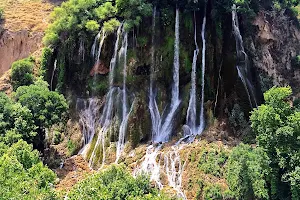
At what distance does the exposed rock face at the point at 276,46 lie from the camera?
2495 centimetres

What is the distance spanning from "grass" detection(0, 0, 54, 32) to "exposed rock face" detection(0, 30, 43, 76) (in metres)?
0.59

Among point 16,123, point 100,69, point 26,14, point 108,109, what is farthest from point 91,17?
point 26,14

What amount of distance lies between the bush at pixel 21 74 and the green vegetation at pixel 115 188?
12.0 m

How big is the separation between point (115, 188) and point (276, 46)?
17182 mm

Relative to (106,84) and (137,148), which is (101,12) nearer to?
(106,84)

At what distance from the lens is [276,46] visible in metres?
26.4

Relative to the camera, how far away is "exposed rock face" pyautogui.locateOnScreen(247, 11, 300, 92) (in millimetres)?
24953

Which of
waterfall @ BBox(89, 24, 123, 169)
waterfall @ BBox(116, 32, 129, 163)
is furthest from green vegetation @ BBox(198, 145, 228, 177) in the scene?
waterfall @ BBox(89, 24, 123, 169)

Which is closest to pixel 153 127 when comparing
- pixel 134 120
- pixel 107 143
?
pixel 134 120

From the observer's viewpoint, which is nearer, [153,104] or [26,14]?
[153,104]

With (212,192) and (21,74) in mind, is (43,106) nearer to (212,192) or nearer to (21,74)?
(21,74)

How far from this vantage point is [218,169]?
17.6m

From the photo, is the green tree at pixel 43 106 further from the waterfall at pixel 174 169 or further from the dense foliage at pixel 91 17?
the waterfall at pixel 174 169

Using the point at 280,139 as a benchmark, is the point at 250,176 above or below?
below
